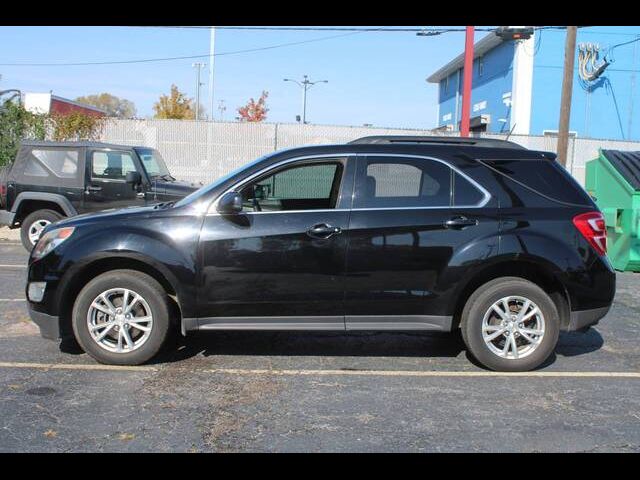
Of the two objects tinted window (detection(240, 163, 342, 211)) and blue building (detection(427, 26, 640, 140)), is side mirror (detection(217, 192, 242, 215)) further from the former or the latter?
blue building (detection(427, 26, 640, 140))

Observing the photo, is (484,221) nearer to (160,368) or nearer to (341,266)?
(341,266)

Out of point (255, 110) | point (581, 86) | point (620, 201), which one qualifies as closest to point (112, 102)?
point (255, 110)

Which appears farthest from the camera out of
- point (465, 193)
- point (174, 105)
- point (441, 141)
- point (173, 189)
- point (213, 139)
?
point (174, 105)

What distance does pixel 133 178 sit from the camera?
10.6m

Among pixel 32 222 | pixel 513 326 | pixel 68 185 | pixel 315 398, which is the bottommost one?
pixel 315 398

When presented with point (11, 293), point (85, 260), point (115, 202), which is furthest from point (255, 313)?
point (115, 202)

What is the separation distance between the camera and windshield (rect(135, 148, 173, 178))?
37.2ft

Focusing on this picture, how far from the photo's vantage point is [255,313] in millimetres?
4977

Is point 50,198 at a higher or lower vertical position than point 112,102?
lower

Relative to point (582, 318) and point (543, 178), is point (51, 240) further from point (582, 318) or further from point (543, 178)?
point (582, 318)

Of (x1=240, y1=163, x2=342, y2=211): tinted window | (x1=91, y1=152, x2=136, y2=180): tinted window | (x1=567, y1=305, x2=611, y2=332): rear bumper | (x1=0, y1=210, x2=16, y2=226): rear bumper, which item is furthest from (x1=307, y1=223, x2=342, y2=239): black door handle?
(x1=0, y1=210, x2=16, y2=226): rear bumper

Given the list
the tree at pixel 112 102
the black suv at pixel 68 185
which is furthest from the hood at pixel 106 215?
the tree at pixel 112 102

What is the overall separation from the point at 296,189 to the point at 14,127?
41.6 feet
